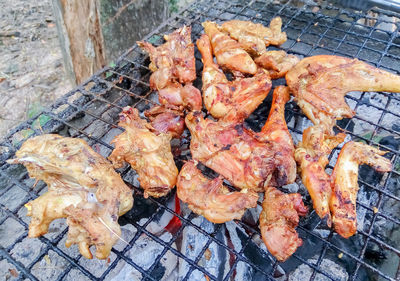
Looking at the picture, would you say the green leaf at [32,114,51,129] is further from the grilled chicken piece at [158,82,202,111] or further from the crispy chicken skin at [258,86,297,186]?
the crispy chicken skin at [258,86,297,186]

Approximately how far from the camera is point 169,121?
Result: 90.7 inches

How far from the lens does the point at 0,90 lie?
4406 millimetres

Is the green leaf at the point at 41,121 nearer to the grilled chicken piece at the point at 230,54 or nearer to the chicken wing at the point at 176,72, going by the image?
the chicken wing at the point at 176,72

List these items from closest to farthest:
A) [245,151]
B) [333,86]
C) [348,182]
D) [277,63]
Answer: [348,182] → [245,151] → [333,86] → [277,63]

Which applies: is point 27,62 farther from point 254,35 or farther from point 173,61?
point 254,35

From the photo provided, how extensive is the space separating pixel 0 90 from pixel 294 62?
3.88m

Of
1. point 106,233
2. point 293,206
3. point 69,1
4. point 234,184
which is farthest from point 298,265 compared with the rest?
point 69,1

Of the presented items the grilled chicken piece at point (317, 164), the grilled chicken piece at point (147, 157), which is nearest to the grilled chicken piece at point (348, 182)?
the grilled chicken piece at point (317, 164)

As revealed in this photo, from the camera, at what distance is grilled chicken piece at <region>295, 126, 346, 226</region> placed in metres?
1.84

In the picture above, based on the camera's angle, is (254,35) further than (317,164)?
Yes

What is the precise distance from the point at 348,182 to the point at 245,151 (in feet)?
2.04

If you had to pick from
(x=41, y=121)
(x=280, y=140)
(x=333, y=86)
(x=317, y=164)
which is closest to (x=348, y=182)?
(x=317, y=164)

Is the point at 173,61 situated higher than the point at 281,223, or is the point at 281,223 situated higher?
the point at 173,61

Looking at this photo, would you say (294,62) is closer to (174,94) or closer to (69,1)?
(174,94)
